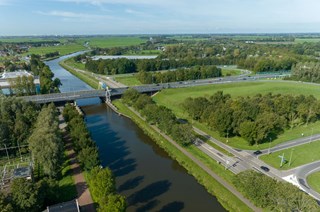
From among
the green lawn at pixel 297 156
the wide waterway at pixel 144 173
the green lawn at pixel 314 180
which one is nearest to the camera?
the wide waterway at pixel 144 173

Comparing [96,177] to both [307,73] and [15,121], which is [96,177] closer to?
[15,121]

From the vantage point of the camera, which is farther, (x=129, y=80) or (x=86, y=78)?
(x=86, y=78)

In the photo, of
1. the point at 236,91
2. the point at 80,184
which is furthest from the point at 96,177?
the point at 236,91

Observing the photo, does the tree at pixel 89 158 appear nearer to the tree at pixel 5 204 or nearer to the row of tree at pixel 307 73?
the tree at pixel 5 204

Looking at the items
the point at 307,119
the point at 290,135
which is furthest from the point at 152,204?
the point at 307,119

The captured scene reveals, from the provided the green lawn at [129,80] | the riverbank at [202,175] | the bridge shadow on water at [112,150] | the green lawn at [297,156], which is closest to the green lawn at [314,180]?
the green lawn at [297,156]

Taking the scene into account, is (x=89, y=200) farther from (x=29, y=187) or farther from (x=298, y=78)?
(x=298, y=78)
